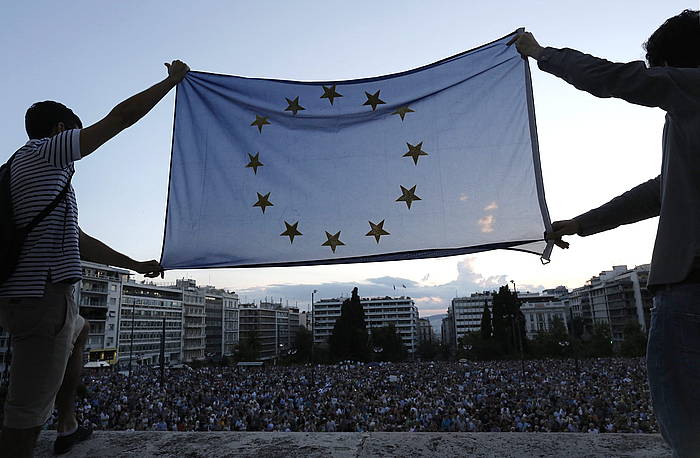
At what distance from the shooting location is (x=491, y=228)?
3303 millimetres

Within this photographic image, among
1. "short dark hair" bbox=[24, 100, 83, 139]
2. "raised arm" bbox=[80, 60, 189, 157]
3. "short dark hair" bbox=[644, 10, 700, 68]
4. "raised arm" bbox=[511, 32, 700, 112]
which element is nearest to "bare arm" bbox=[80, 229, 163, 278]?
"short dark hair" bbox=[24, 100, 83, 139]

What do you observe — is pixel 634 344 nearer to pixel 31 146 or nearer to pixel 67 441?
pixel 67 441

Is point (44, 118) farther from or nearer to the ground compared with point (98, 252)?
farther from the ground

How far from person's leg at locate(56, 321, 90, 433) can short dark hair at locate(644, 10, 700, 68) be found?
2918 mm

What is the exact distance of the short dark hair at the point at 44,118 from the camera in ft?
6.82

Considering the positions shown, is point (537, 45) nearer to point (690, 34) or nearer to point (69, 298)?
point (690, 34)

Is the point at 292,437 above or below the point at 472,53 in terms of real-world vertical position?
below

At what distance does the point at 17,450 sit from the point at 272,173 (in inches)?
95.7

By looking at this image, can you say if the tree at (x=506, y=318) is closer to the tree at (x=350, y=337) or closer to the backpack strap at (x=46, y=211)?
the tree at (x=350, y=337)

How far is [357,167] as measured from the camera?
367cm

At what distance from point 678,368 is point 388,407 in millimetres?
16884

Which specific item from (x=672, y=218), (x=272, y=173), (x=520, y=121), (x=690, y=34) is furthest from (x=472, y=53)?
(x=672, y=218)

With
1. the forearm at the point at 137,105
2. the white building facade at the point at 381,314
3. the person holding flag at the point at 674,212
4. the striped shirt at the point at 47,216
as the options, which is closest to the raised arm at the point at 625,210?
the person holding flag at the point at 674,212

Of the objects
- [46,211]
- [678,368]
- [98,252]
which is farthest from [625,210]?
[98,252]
